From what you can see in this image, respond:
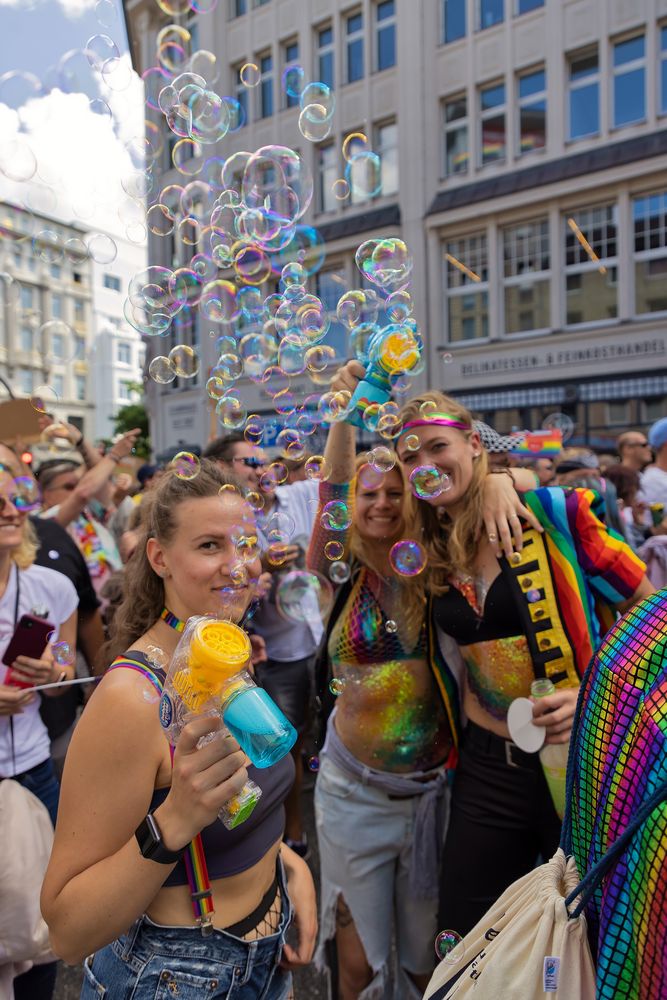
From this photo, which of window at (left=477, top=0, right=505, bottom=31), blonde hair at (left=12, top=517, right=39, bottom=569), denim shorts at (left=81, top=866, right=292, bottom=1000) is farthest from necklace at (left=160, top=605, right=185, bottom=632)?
window at (left=477, top=0, right=505, bottom=31)

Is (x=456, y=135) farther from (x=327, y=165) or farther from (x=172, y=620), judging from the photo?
(x=172, y=620)

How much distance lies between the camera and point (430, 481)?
227 cm

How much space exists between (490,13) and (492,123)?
2586mm

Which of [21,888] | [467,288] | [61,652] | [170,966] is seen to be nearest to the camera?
[170,966]

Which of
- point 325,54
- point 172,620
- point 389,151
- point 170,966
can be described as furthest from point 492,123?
point 170,966

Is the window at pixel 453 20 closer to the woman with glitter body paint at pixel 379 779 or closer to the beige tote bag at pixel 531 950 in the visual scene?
the woman with glitter body paint at pixel 379 779

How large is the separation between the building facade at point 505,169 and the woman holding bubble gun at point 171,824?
1299 centimetres

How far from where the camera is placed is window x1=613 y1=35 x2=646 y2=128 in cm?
1503

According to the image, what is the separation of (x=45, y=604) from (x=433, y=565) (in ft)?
5.11

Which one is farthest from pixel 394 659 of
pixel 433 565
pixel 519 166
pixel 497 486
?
pixel 519 166

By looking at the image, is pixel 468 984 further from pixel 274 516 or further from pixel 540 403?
pixel 540 403

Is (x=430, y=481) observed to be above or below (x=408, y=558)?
above

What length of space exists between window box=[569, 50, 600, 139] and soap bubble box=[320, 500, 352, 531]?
54.6 ft

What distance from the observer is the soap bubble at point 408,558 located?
2.34 metres
